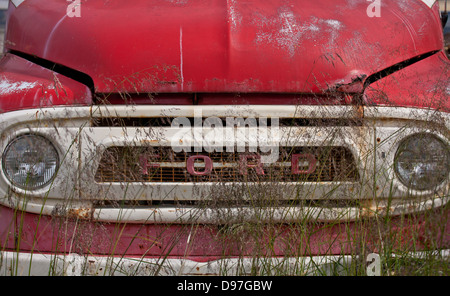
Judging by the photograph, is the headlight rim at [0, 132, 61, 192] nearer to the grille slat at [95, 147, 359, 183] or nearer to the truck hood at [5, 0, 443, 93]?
the grille slat at [95, 147, 359, 183]

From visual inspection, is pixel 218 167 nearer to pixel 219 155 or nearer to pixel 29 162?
pixel 219 155

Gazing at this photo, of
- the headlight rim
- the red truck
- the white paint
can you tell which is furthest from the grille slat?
the white paint

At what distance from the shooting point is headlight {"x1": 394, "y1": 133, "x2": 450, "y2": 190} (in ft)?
6.08

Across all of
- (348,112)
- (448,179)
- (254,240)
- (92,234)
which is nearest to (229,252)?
(254,240)

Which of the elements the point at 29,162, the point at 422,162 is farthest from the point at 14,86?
the point at 422,162

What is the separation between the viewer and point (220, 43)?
207 centimetres

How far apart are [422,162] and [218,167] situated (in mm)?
720

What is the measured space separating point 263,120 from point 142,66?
1.67 feet

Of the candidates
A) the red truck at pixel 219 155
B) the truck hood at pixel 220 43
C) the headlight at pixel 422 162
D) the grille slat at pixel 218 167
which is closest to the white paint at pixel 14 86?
the red truck at pixel 219 155

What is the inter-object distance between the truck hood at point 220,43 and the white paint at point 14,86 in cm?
16

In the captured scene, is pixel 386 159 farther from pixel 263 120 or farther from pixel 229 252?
pixel 229 252

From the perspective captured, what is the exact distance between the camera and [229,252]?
191 centimetres

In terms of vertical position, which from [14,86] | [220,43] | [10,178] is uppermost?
[220,43]

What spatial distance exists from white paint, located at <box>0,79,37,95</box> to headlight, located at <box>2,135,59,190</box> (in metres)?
0.22
